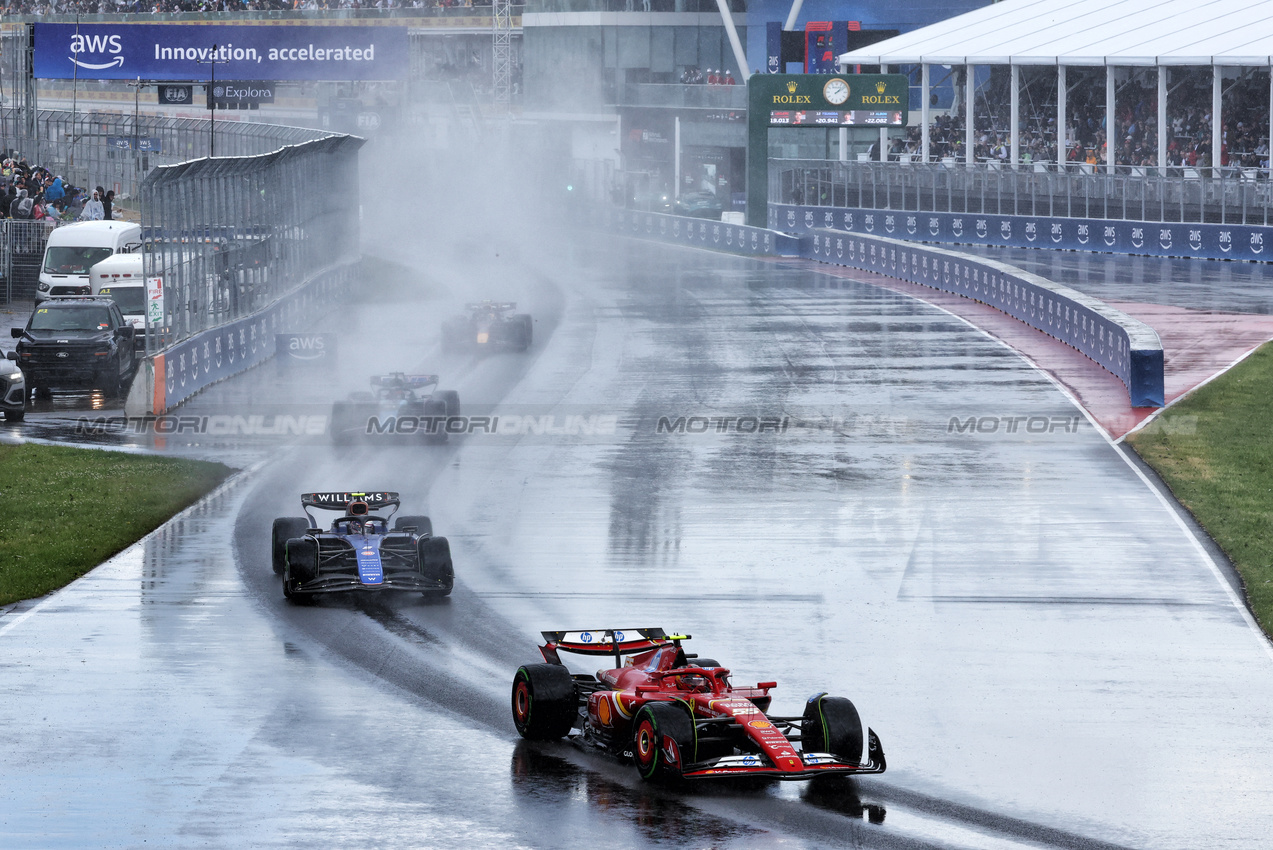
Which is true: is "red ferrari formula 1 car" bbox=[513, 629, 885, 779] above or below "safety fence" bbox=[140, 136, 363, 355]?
below

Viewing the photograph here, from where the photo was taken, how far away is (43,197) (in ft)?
165

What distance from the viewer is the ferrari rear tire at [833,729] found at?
38.6 feet

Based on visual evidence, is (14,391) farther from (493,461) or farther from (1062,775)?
(1062,775)

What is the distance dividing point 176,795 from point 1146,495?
1495 cm

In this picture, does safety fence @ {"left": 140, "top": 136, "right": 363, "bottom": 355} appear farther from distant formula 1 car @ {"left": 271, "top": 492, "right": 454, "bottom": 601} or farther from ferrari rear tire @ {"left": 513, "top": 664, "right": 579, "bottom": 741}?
ferrari rear tire @ {"left": 513, "top": 664, "right": 579, "bottom": 741}

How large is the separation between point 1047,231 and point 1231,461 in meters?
33.9

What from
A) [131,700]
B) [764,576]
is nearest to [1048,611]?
[764,576]

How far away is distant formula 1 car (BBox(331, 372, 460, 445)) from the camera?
85.6 ft

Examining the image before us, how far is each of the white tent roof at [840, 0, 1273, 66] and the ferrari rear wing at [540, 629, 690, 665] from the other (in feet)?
145

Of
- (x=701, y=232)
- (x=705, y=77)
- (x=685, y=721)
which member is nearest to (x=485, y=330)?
(x=685, y=721)

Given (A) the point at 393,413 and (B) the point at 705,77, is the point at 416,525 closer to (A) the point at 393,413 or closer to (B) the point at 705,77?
(A) the point at 393,413

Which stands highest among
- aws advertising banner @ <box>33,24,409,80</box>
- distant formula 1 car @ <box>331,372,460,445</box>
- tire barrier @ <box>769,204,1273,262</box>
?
aws advertising banner @ <box>33,24,409,80</box>

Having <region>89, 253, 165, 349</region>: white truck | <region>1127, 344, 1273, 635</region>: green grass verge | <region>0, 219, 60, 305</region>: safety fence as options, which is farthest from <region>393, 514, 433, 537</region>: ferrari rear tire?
<region>0, 219, 60, 305</region>: safety fence

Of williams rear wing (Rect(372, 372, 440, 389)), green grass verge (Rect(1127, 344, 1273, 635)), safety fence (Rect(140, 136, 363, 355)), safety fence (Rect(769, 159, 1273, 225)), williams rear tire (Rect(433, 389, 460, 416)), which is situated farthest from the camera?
safety fence (Rect(769, 159, 1273, 225))
